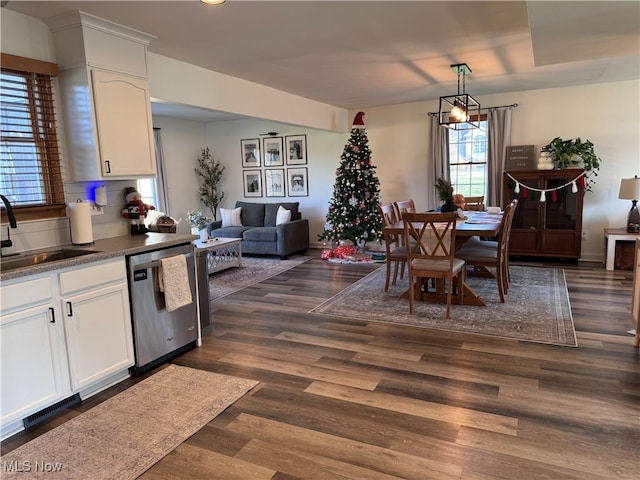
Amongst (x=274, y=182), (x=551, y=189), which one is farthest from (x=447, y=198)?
(x=274, y=182)

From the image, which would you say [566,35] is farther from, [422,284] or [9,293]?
[9,293]

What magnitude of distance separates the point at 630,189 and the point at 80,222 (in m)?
6.17

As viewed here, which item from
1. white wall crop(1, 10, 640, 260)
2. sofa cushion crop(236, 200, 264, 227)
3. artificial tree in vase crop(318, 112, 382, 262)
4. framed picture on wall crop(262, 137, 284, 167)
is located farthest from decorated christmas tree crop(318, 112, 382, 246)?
framed picture on wall crop(262, 137, 284, 167)

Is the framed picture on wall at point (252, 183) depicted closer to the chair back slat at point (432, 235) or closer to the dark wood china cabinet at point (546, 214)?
the dark wood china cabinet at point (546, 214)

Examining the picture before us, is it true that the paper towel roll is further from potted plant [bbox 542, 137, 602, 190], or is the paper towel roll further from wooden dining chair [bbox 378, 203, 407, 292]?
potted plant [bbox 542, 137, 602, 190]

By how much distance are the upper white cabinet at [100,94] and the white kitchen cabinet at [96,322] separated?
87 cm

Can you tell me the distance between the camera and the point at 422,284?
4.79m

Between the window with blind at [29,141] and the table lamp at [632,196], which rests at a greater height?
the window with blind at [29,141]

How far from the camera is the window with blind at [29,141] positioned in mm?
2895

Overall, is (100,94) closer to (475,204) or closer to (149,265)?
(149,265)

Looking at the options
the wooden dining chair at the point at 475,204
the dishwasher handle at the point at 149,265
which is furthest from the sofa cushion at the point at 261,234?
the dishwasher handle at the point at 149,265

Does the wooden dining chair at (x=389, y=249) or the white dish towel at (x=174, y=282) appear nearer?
the white dish towel at (x=174, y=282)

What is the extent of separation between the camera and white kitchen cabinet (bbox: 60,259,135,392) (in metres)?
2.58

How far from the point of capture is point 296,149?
8.18 meters
